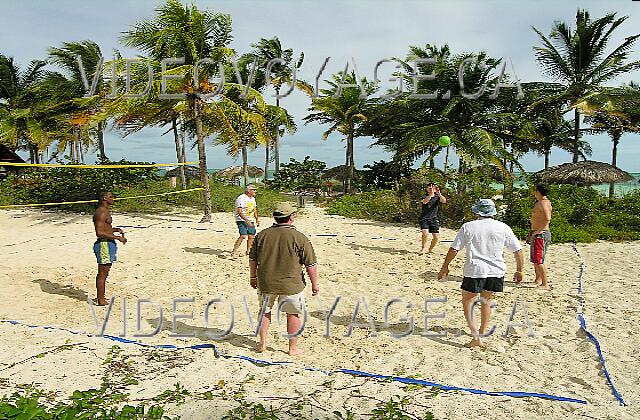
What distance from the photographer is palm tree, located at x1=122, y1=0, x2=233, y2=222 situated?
12.4 meters

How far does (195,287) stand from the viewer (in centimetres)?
688

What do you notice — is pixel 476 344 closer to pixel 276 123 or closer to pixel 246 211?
pixel 246 211

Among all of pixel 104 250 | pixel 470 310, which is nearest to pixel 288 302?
pixel 470 310

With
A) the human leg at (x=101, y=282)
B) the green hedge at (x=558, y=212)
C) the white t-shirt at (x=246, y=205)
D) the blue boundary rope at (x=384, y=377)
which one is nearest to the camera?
the blue boundary rope at (x=384, y=377)

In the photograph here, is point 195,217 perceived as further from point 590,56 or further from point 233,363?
point 590,56

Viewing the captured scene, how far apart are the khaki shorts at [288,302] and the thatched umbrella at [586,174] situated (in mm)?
13475

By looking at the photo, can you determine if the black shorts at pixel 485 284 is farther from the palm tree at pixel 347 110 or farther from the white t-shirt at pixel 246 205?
the palm tree at pixel 347 110

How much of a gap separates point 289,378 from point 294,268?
0.96 m

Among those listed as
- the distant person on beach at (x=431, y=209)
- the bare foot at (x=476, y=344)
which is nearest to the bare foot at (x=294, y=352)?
the bare foot at (x=476, y=344)

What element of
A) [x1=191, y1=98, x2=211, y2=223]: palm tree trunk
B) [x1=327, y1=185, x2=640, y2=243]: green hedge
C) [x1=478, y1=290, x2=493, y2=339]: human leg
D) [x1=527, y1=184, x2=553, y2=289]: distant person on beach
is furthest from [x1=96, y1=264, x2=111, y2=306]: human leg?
[x1=327, y1=185, x2=640, y2=243]: green hedge

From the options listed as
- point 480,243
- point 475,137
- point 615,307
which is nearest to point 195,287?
point 480,243

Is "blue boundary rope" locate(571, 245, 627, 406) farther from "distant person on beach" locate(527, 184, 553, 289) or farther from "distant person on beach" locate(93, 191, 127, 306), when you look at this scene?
"distant person on beach" locate(93, 191, 127, 306)

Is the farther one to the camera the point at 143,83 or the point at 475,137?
the point at 475,137

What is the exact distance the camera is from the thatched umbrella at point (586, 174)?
15047mm
